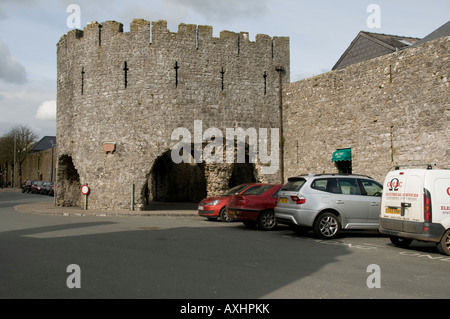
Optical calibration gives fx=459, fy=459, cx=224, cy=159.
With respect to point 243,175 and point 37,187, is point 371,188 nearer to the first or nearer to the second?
point 243,175

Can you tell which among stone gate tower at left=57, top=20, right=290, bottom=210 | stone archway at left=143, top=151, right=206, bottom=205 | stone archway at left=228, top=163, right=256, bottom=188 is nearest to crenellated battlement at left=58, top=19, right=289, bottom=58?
stone gate tower at left=57, top=20, right=290, bottom=210

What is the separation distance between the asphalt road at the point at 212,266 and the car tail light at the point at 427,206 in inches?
30.7

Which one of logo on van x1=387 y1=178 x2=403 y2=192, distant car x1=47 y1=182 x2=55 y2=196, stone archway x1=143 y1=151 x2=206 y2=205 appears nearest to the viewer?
logo on van x1=387 y1=178 x2=403 y2=192

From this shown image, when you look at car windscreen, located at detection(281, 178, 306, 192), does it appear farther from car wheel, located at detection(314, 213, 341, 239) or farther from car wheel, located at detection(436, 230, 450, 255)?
car wheel, located at detection(436, 230, 450, 255)

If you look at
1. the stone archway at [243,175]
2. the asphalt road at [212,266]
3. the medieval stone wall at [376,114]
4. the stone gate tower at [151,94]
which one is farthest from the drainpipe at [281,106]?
the asphalt road at [212,266]

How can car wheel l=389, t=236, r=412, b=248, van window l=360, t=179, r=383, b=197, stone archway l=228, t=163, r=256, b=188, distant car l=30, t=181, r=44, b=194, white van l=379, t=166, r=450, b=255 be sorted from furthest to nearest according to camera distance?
distant car l=30, t=181, r=44, b=194 → stone archway l=228, t=163, r=256, b=188 → van window l=360, t=179, r=383, b=197 → car wheel l=389, t=236, r=412, b=248 → white van l=379, t=166, r=450, b=255

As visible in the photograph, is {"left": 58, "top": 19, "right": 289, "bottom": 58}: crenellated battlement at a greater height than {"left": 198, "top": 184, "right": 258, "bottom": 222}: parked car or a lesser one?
greater

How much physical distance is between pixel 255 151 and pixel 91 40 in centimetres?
942

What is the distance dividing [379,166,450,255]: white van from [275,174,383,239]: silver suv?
2016mm

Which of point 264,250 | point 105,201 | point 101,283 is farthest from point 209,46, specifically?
point 101,283

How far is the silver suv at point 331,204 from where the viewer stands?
38.2 feet

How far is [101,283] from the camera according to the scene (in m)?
6.31

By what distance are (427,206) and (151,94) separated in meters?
→ 14.5

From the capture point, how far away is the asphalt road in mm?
5914
